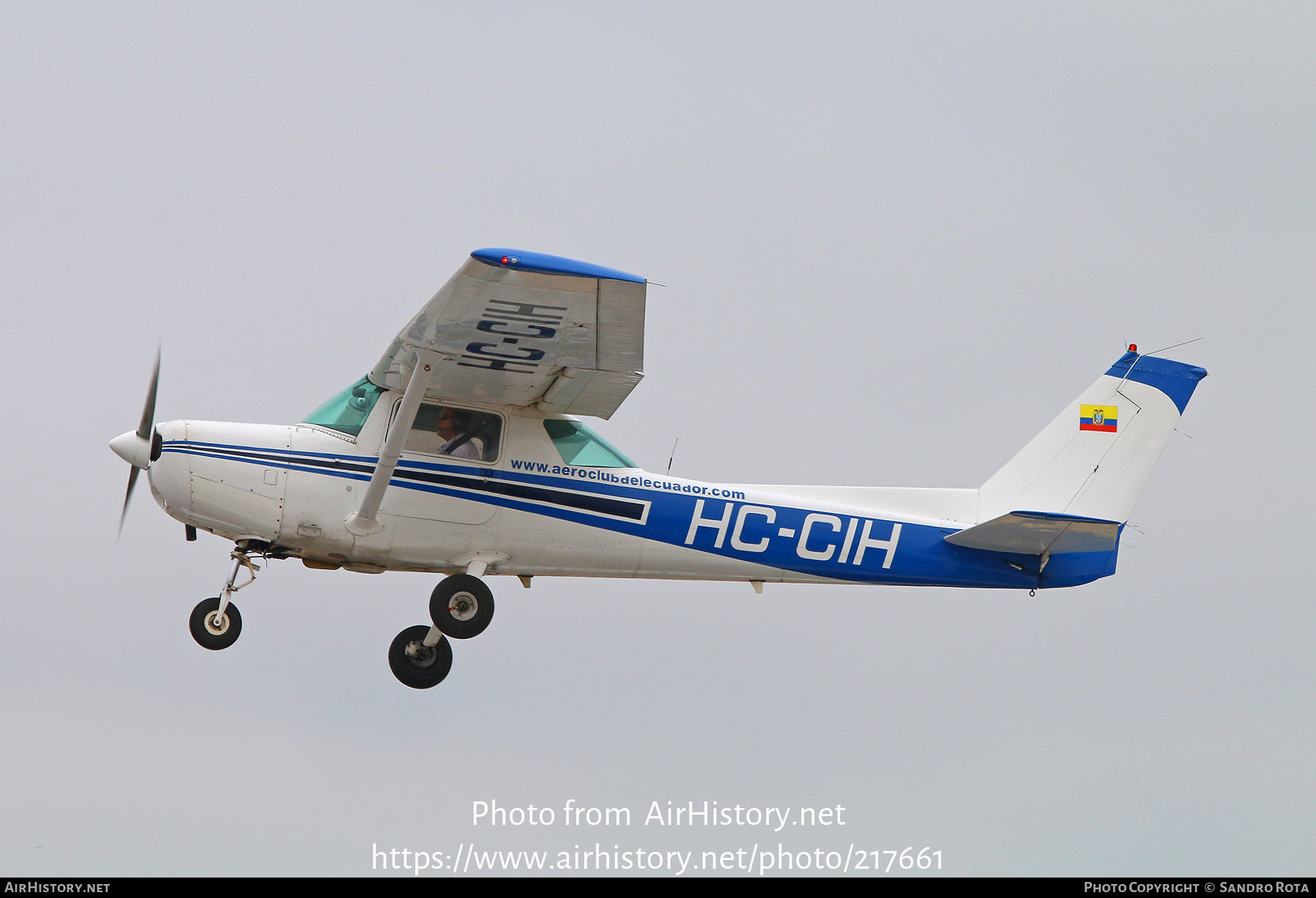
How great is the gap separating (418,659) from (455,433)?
2136 millimetres

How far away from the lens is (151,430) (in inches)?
470

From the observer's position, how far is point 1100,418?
13586 mm

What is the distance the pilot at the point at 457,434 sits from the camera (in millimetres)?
12086

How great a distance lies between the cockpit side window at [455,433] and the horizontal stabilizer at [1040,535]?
14.0 feet

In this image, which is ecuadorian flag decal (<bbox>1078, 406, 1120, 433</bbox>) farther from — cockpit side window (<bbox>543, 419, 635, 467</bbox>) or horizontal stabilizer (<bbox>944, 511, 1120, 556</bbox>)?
cockpit side window (<bbox>543, 419, 635, 467</bbox>)

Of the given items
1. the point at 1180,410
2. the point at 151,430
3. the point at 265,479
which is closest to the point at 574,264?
the point at 265,479

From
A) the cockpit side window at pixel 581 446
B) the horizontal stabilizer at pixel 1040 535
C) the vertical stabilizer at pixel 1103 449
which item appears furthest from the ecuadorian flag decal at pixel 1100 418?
the cockpit side window at pixel 581 446

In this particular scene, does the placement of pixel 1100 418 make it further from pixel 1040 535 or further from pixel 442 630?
pixel 442 630

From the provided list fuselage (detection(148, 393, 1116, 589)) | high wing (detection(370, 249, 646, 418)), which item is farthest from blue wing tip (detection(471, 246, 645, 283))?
fuselage (detection(148, 393, 1116, 589))

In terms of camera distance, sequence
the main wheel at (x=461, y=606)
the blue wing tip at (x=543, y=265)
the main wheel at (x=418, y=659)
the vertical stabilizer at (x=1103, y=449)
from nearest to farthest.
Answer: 1. the blue wing tip at (x=543, y=265)
2. the main wheel at (x=461, y=606)
3. the main wheel at (x=418, y=659)
4. the vertical stabilizer at (x=1103, y=449)

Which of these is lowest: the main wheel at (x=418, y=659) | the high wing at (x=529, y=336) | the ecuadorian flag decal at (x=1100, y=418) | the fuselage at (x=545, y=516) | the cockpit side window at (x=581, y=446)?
the main wheel at (x=418, y=659)

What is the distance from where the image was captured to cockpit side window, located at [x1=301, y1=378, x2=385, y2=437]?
1205 centimetres

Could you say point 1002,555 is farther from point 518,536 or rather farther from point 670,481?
point 518,536

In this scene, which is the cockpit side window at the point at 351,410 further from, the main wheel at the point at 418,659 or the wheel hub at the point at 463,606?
the main wheel at the point at 418,659
